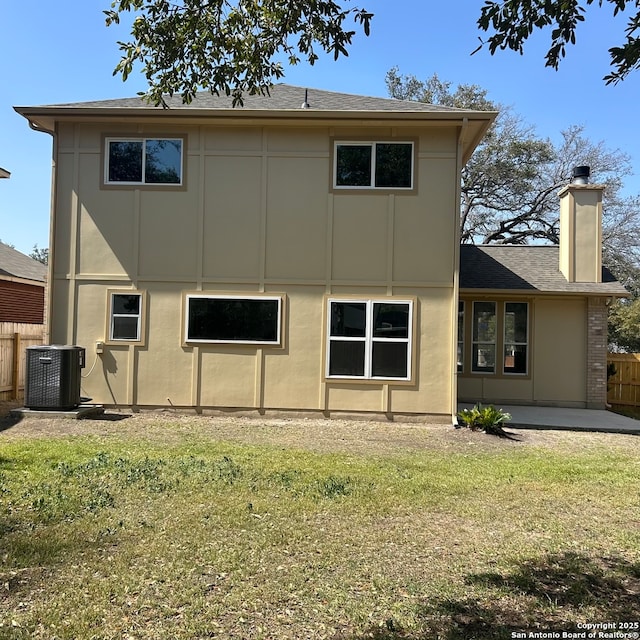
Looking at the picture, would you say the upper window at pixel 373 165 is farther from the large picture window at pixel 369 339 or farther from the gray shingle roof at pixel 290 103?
Result: the large picture window at pixel 369 339

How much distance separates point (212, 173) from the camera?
34.3 ft

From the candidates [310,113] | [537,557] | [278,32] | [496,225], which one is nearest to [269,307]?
[310,113]

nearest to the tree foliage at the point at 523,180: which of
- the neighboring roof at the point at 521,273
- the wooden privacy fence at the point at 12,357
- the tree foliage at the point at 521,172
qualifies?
the tree foliage at the point at 521,172

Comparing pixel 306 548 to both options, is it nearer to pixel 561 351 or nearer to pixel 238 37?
pixel 238 37

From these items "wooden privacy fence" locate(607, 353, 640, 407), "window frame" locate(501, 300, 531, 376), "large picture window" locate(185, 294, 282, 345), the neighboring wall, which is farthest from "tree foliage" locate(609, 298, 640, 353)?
"large picture window" locate(185, 294, 282, 345)

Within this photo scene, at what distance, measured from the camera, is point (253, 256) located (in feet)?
34.2

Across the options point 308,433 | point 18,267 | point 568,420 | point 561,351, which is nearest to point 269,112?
point 308,433

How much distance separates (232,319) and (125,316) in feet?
6.89

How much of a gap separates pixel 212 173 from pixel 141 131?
161cm

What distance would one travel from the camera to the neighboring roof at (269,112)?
32.1 ft

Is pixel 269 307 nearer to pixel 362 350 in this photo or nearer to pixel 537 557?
pixel 362 350

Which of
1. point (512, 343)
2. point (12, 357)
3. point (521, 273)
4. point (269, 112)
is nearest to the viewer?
point (269, 112)

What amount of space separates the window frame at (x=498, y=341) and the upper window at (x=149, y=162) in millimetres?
7272

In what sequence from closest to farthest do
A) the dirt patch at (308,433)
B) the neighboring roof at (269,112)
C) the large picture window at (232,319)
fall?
the dirt patch at (308,433)
the neighboring roof at (269,112)
the large picture window at (232,319)
